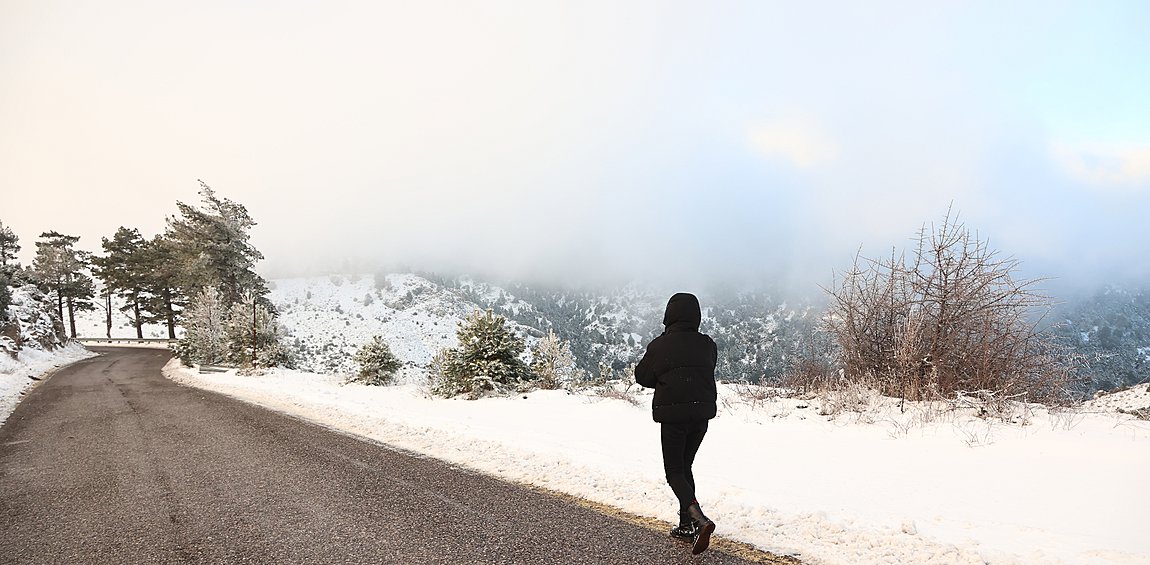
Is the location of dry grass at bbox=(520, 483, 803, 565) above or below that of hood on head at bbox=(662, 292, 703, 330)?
below

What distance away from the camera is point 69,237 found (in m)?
55.5

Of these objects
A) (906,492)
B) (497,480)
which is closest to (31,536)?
(497,480)

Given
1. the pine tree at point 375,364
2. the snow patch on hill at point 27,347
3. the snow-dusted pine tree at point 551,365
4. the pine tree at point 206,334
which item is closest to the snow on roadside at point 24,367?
the snow patch on hill at point 27,347

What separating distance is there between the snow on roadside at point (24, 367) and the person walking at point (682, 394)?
1586 cm

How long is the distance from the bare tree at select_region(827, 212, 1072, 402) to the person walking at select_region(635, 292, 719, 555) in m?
6.94

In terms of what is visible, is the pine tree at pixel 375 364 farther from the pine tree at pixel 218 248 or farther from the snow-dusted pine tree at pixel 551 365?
the pine tree at pixel 218 248

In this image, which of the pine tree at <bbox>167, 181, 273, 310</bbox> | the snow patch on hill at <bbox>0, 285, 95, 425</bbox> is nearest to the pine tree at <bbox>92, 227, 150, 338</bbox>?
the snow patch on hill at <bbox>0, 285, 95, 425</bbox>

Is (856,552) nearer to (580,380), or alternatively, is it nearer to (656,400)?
(656,400)

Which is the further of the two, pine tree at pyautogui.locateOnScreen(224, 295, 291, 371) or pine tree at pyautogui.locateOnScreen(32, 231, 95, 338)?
pine tree at pyautogui.locateOnScreen(32, 231, 95, 338)

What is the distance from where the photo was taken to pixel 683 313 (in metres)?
4.48

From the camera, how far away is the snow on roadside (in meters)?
15.8

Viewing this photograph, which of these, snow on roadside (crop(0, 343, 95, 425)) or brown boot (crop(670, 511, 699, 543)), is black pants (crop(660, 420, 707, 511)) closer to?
brown boot (crop(670, 511, 699, 543))

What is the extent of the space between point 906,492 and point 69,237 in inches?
3052

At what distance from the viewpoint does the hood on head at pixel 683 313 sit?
4.45m
